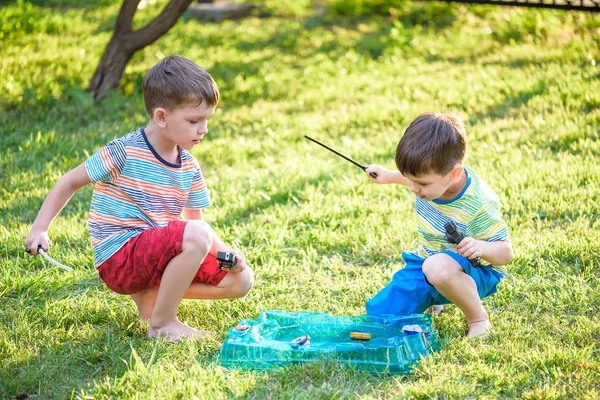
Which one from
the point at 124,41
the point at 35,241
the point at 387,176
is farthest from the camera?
the point at 124,41

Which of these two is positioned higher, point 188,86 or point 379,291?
point 188,86

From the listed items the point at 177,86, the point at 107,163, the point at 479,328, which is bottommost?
the point at 479,328

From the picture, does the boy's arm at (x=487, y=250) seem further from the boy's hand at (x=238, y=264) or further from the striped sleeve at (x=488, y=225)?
the boy's hand at (x=238, y=264)

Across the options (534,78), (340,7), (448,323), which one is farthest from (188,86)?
(340,7)

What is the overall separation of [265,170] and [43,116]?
7.48ft

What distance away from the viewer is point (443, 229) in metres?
3.19

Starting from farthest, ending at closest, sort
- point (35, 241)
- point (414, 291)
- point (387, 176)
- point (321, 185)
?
point (321, 185), point (387, 176), point (414, 291), point (35, 241)

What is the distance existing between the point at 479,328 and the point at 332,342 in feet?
2.15

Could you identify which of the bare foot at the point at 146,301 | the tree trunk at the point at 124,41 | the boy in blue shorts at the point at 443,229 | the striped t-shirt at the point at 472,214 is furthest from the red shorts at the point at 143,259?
the tree trunk at the point at 124,41

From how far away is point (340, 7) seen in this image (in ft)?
32.4

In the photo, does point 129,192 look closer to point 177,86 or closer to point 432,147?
point 177,86

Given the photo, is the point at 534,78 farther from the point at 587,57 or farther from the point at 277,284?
Answer: the point at 277,284

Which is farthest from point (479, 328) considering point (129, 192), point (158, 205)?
point (129, 192)

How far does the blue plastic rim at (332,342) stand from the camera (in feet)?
9.55
